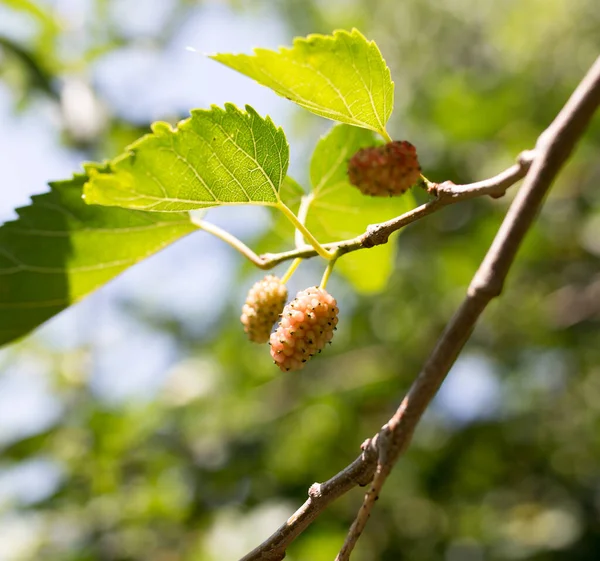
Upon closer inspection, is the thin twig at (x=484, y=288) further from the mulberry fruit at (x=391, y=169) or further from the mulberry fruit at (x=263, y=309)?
the mulberry fruit at (x=263, y=309)

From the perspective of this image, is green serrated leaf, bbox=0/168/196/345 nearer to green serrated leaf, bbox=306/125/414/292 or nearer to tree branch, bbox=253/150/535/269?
green serrated leaf, bbox=306/125/414/292

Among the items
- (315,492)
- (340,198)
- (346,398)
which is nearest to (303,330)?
(315,492)

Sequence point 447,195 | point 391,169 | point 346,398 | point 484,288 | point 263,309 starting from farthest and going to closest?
point 346,398 → point 263,309 → point 391,169 → point 447,195 → point 484,288

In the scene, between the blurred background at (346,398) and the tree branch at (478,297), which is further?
the blurred background at (346,398)

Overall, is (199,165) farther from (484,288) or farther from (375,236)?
(484,288)

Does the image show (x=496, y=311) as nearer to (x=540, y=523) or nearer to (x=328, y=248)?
(x=540, y=523)

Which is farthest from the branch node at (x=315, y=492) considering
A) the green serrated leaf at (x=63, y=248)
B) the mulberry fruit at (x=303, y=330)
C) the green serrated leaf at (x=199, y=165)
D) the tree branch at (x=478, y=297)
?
the green serrated leaf at (x=63, y=248)
